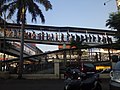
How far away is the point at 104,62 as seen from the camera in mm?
27750

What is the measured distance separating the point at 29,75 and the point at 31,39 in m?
27.8

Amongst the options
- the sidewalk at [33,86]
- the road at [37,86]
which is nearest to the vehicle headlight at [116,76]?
the road at [37,86]

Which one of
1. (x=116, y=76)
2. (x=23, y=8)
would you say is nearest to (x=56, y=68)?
(x=23, y=8)

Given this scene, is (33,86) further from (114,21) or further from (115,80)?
(114,21)

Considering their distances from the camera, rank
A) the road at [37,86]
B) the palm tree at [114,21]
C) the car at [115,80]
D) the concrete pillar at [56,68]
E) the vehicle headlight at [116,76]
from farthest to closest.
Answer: the palm tree at [114,21] < the concrete pillar at [56,68] < the road at [37,86] < the vehicle headlight at [116,76] < the car at [115,80]

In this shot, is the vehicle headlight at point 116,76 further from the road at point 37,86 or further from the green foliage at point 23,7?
the green foliage at point 23,7

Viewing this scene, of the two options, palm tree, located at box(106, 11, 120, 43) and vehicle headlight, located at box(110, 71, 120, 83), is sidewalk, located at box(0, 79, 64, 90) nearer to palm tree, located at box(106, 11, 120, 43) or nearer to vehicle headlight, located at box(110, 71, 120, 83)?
vehicle headlight, located at box(110, 71, 120, 83)

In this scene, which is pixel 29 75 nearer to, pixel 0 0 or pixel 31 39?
pixel 0 0

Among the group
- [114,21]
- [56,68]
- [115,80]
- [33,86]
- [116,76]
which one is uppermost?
[114,21]

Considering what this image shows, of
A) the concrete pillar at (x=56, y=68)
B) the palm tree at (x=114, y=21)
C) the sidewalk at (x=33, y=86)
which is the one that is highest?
the palm tree at (x=114, y=21)

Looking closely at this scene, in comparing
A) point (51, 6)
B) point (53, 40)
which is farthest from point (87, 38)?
point (51, 6)

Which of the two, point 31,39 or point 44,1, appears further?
point 31,39

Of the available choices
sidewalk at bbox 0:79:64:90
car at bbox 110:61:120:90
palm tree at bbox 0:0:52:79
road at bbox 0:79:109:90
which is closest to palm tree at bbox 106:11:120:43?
palm tree at bbox 0:0:52:79

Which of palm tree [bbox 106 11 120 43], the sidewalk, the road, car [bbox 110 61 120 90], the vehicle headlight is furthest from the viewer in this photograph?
palm tree [bbox 106 11 120 43]
